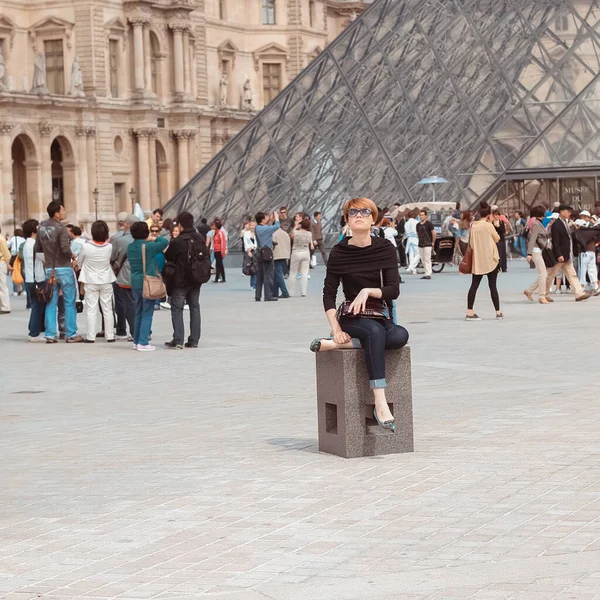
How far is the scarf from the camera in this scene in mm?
9273

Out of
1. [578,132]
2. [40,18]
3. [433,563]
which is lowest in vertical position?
[433,563]

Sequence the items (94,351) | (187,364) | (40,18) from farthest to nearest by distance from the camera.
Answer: (40,18) < (94,351) < (187,364)

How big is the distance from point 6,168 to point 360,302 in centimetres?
5594

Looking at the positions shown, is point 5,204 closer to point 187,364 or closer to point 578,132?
point 578,132

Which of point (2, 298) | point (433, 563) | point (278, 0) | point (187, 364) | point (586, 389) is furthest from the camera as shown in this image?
point (278, 0)

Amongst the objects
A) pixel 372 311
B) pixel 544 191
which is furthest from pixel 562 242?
pixel 544 191

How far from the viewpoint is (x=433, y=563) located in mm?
6496

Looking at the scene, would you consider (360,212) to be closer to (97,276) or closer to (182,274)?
(182,274)

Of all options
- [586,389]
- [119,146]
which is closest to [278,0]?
Result: [119,146]

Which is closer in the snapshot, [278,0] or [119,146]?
[119,146]

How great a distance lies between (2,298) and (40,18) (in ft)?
145

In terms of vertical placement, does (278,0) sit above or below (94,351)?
above

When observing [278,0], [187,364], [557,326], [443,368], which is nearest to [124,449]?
[443,368]

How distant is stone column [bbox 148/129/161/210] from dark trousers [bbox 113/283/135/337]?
170 feet
